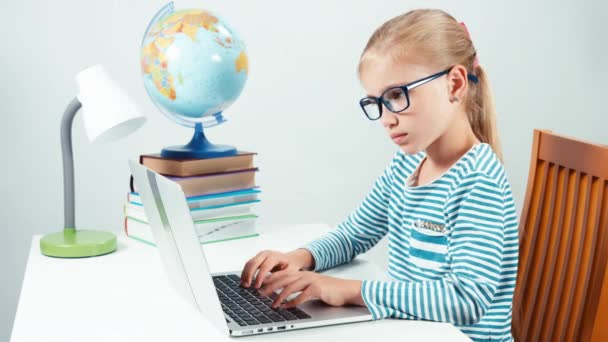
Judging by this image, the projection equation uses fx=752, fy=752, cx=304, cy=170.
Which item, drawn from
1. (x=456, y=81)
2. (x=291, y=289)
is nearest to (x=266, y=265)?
(x=291, y=289)

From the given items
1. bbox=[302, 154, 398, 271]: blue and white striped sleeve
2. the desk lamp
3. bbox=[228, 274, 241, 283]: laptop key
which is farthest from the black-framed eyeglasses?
the desk lamp

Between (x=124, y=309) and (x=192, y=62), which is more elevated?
(x=192, y=62)

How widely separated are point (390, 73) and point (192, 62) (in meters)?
0.50

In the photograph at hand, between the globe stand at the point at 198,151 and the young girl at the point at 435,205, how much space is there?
34 cm

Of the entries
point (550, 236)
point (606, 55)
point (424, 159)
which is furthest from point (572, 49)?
point (424, 159)

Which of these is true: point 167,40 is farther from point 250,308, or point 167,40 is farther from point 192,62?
point 250,308

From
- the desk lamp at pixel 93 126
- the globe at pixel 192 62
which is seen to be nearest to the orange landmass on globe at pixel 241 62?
the globe at pixel 192 62

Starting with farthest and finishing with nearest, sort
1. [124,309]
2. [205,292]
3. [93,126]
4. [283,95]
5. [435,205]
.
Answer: [283,95] → [93,126] → [435,205] → [124,309] → [205,292]

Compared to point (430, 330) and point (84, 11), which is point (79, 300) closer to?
point (430, 330)

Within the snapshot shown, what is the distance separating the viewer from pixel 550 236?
1372 millimetres

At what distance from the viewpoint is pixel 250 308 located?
983mm

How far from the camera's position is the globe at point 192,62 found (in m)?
1.46

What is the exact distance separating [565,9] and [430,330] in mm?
1791

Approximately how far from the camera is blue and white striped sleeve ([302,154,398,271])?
1.28 meters
